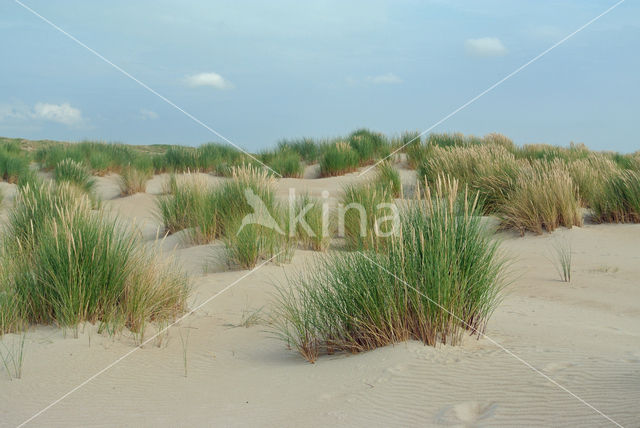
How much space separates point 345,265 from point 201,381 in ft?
4.25

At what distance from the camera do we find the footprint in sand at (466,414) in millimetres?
2785

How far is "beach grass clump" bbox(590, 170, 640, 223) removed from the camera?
31.5ft

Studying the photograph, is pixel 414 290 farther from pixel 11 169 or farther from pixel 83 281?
pixel 11 169

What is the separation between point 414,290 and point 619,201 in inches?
296

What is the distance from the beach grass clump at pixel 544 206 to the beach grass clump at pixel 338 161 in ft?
24.6

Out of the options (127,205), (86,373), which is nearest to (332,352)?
(86,373)

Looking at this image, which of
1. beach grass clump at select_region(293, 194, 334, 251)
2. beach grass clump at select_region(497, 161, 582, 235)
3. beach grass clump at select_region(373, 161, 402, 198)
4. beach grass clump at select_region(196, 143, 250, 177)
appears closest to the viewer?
beach grass clump at select_region(293, 194, 334, 251)

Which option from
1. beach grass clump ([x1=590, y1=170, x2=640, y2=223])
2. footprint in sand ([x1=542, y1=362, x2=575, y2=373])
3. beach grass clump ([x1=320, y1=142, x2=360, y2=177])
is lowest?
footprint in sand ([x1=542, y1=362, x2=575, y2=373])

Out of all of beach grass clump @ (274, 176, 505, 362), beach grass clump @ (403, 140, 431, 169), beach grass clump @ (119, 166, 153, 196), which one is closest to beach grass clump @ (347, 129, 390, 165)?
beach grass clump @ (403, 140, 431, 169)

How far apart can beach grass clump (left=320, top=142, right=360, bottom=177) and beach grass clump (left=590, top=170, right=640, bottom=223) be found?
7.88m

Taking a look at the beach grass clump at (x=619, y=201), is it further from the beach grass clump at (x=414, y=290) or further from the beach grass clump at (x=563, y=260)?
the beach grass clump at (x=414, y=290)

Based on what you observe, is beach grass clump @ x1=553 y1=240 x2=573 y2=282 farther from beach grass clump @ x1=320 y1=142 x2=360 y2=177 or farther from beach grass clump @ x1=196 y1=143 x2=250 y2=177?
beach grass clump @ x1=196 y1=143 x2=250 y2=177

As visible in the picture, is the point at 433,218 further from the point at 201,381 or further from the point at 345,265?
the point at 201,381

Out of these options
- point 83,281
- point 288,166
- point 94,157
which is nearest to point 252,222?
point 83,281
